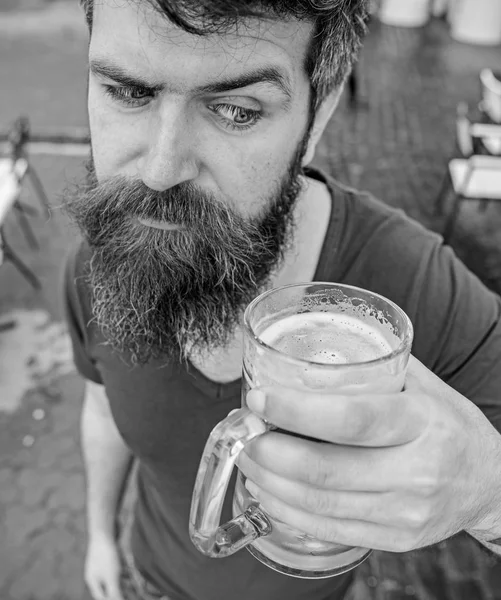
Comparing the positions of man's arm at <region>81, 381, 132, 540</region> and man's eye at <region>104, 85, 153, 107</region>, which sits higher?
man's eye at <region>104, 85, 153, 107</region>

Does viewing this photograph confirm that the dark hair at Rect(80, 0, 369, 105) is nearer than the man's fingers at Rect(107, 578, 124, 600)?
Yes

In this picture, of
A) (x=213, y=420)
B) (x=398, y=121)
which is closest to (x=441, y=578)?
(x=213, y=420)

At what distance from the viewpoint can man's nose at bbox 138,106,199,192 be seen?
100 cm

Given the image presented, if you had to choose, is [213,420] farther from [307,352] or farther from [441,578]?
[441,578]

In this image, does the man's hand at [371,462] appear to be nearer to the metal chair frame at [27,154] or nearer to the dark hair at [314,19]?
the dark hair at [314,19]

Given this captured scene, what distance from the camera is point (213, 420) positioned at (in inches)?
51.4

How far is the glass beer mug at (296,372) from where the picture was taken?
0.73 metres

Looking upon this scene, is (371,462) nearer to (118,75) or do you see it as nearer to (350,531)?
(350,531)

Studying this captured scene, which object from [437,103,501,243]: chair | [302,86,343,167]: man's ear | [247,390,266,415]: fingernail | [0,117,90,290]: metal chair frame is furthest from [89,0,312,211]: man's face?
[437,103,501,243]: chair

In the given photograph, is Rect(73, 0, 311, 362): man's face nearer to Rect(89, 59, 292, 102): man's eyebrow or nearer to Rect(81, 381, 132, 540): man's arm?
Rect(89, 59, 292, 102): man's eyebrow

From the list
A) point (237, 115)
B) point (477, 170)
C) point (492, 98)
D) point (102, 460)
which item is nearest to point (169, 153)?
point (237, 115)

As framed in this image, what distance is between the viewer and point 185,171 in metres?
1.04

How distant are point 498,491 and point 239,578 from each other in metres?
0.77

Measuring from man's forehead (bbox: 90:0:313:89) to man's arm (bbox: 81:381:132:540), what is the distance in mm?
973
